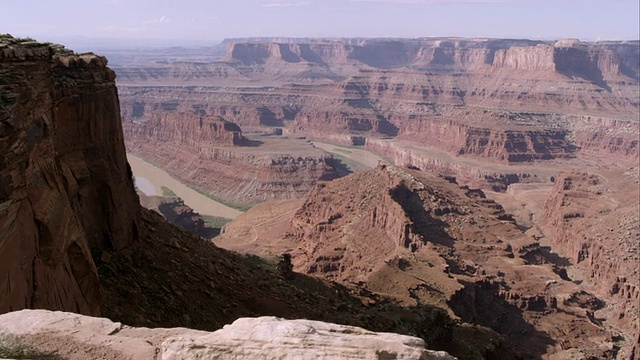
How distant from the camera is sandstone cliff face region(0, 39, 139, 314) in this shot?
12805 mm

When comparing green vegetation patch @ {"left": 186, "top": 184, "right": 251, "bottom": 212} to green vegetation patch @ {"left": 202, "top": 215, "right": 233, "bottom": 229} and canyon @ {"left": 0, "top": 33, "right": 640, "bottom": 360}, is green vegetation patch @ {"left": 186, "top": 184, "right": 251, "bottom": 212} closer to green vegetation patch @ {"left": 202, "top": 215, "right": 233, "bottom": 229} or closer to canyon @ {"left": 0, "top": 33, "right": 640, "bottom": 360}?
canyon @ {"left": 0, "top": 33, "right": 640, "bottom": 360}

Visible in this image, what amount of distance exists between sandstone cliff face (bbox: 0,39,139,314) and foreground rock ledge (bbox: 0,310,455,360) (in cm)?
300

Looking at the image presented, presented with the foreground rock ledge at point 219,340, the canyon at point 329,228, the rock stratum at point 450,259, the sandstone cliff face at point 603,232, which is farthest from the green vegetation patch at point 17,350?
the sandstone cliff face at point 603,232

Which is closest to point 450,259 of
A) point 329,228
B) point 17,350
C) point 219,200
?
point 329,228

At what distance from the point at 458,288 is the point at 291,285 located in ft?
61.5

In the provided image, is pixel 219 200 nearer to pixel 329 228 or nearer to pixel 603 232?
pixel 329 228

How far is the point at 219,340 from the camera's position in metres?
8.49

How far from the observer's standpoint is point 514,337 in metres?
45.7

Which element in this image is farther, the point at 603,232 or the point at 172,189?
the point at 172,189

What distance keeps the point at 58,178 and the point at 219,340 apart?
1014cm

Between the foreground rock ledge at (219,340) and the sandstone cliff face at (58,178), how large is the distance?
118 inches

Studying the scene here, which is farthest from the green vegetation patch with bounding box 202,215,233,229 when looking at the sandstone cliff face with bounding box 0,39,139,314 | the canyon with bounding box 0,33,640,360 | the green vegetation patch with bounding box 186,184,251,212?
the sandstone cliff face with bounding box 0,39,139,314

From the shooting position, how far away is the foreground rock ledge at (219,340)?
26.3 ft

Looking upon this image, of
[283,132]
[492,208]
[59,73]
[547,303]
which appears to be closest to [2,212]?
[59,73]
